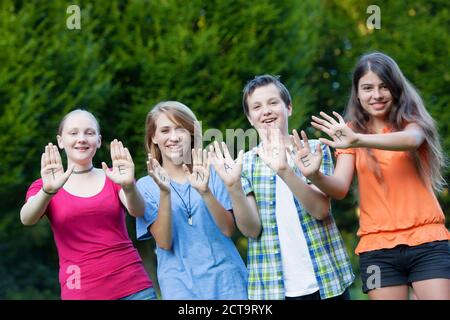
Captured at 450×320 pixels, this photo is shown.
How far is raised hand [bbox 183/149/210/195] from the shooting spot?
4237 millimetres

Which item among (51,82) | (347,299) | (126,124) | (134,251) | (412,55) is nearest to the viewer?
(347,299)

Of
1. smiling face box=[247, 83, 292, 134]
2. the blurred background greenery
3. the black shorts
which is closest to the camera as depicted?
the black shorts

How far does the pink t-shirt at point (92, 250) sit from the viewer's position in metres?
4.32

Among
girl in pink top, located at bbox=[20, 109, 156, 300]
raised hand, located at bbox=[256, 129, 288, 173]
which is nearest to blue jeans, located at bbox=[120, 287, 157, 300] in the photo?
girl in pink top, located at bbox=[20, 109, 156, 300]

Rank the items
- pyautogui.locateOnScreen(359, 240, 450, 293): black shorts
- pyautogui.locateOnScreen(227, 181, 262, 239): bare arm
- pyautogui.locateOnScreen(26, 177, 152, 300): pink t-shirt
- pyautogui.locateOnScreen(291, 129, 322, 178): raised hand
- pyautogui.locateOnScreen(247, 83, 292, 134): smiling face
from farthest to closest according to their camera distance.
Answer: pyautogui.locateOnScreen(247, 83, 292, 134): smiling face
pyautogui.locateOnScreen(26, 177, 152, 300): pink t-shirt
pyautogui.locateOnScreen(227, 181, 262, 239): bare arm
pyautogui.locateOnScreen(291, 129, 322, 178): raised hand
pyautogui.locateOnScreen(359, 240, 450, 293): black shorts

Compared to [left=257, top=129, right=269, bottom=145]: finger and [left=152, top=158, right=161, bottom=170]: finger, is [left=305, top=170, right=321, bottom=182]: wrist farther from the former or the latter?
[left=152, top=158, right=161, bottom=170]: finger

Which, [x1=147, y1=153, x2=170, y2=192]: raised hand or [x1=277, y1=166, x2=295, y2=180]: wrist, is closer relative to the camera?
[x1=277, y1=166, x2=295, y2=180]: wrist

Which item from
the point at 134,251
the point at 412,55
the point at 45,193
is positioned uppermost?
the point at 412,55

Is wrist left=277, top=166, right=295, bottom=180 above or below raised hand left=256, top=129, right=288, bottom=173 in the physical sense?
below

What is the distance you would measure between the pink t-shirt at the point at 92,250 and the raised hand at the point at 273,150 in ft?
2.92
